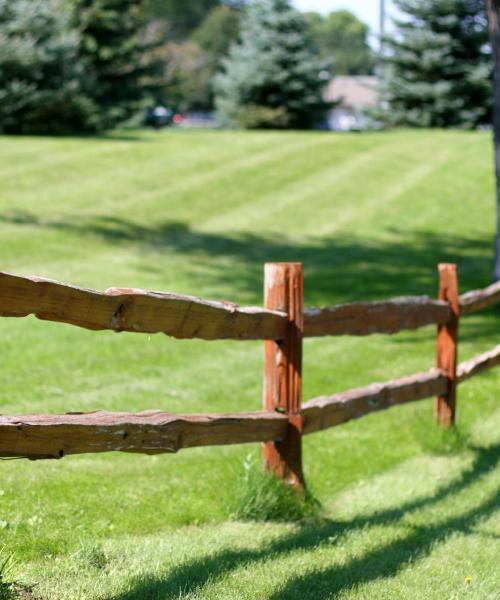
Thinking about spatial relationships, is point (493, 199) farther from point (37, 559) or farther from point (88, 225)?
point (37, 559)

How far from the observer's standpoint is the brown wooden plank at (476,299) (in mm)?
8234

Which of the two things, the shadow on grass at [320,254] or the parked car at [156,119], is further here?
the parked car at [156,119]

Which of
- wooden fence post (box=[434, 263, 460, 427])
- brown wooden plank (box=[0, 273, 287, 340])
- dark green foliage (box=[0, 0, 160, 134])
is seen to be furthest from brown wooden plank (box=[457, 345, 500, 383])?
dark green foliage (box=[0, 0, 160, 134])

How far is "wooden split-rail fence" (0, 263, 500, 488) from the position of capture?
4.05 metres

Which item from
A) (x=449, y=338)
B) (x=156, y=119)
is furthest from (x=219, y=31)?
(x=449, y=338)

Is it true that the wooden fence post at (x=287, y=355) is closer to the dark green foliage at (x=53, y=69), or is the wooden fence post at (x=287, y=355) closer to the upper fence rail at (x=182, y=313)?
the upper fence rail at (x=182, y=313)

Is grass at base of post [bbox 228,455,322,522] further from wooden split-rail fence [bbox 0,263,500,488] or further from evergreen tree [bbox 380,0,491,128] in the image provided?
evergreen tree [bbox 380,0,491,128]

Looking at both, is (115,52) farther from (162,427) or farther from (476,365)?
(162,427)

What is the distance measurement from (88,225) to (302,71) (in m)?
20.8

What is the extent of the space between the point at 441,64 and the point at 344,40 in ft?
392

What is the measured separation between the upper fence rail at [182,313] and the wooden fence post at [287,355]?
0.23ft

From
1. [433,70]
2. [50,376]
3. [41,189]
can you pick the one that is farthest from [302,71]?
[50,376]

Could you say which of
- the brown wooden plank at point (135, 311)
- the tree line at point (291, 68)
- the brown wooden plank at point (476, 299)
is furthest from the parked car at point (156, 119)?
the brown wooden plank at point (135, 311)

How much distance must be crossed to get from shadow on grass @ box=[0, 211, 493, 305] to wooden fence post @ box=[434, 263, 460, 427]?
5313 mm
